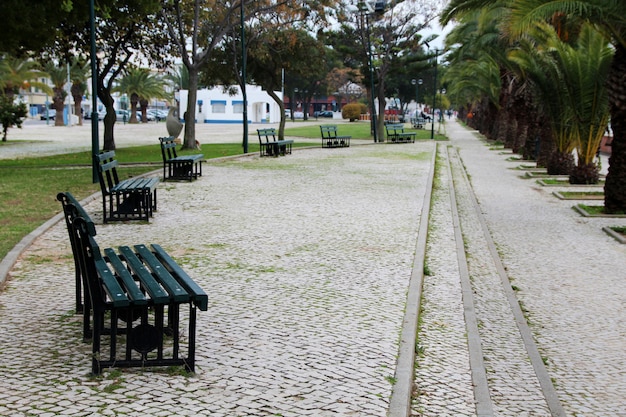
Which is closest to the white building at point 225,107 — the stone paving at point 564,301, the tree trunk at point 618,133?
the stone paving at point 564,301

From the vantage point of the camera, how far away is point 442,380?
499 cm

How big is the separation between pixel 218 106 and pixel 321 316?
8692cm

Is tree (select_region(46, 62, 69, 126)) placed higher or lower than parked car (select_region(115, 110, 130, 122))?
higher

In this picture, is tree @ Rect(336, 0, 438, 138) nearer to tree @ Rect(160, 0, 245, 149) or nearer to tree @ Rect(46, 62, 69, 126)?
tree @ Rect(160, 0, 245, 149)

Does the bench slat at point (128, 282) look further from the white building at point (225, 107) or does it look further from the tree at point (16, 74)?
the white building at point (225, 107)

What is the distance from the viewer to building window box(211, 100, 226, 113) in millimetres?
91312

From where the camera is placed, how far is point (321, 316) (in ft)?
20.3

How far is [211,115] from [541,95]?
72.9 meters

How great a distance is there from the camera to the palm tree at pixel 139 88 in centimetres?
8075

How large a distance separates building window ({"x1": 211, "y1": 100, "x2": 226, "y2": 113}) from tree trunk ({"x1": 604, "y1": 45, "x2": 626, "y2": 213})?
79.9m

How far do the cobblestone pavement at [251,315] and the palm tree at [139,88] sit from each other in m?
70.1

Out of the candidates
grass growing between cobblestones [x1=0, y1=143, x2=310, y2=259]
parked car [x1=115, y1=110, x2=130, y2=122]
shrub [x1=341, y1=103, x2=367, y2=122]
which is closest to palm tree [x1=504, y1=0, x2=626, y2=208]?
grass growing between cobblestones [x1=0, y1=143, x2=310, y2=259]

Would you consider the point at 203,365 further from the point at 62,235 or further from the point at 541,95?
the point at 541,95

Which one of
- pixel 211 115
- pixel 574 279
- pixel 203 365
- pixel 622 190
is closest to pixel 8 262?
pixel 203 365
